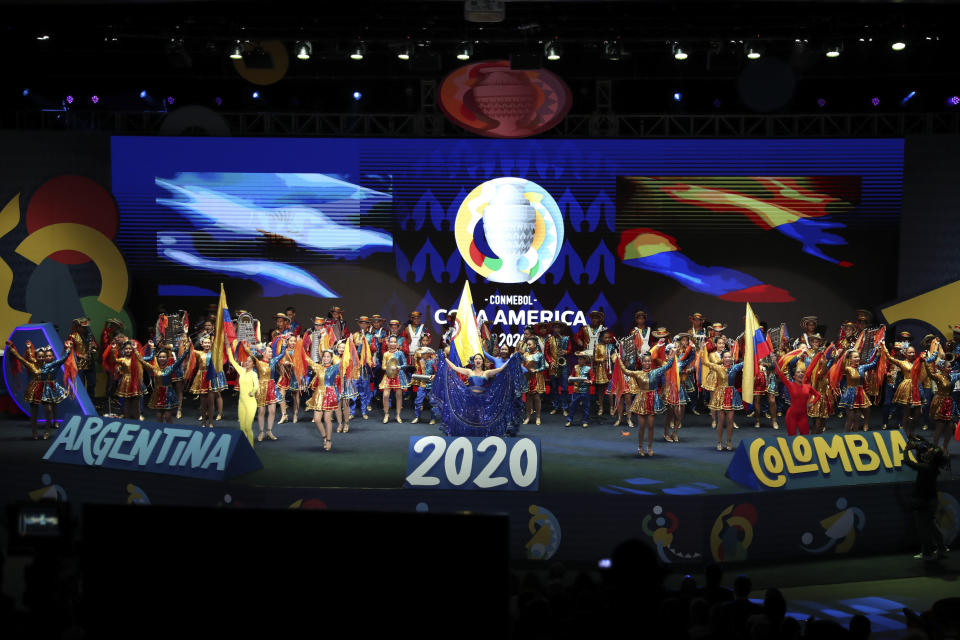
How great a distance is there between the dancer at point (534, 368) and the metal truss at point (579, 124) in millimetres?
4464

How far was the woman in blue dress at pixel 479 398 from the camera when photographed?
12719mm

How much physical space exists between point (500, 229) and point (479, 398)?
5.89 metres

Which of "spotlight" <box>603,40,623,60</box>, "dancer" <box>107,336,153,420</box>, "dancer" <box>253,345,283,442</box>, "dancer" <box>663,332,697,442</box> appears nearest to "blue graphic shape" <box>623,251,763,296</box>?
"dancer" <box>663,332,697,442</box>

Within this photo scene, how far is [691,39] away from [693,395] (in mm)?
6246

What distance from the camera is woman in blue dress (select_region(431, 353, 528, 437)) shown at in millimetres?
12719

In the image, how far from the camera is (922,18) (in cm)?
1506

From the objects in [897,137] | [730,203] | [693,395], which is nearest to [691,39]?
[730,203]

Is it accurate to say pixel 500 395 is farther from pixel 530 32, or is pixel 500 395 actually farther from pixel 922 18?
pixel 922 18

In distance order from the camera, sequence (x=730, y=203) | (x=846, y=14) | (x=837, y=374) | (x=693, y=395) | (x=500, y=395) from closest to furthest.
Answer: (x=500, y=395), (x=837, y=374), (x=846, y=14), (x=693, y=395), (x=730, y=203)

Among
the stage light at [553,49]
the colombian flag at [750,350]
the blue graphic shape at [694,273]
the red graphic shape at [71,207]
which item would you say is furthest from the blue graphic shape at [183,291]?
the colombian flag at [750,350]

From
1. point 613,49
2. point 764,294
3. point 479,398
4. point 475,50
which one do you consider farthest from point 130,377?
point 764,294

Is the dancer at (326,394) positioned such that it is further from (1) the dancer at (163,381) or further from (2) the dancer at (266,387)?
(1) the dancer at (163,381)

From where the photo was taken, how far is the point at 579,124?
17.3 meters

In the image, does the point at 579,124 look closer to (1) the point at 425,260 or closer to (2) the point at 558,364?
(1) the point at 425,260
